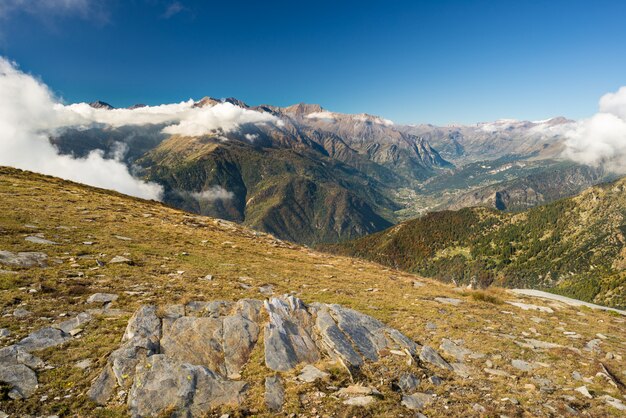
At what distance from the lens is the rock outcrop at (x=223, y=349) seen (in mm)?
8625

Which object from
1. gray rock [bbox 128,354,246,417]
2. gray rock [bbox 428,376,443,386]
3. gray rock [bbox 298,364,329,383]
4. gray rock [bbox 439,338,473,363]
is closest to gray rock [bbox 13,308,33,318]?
gray rock [bbox 128,354,246,417]

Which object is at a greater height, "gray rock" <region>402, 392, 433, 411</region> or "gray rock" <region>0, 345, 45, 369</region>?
"gray rock" <region>0, 345, 45, 369</region>

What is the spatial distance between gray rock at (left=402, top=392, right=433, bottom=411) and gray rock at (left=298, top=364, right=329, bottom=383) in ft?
8.22

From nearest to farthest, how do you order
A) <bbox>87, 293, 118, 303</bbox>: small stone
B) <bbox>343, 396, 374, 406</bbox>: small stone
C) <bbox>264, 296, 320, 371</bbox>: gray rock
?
1. <bbox>343, 396, 374, 406</bbox>: small stone
2. <bbox>264, 296, 320, 371</bbox>: gray rock
3. <bbox>87, 293, 118, 303</bbox>: small stone

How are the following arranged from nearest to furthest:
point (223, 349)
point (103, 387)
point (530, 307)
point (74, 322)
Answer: point (103, 387)
point (223, 349)
point (74, 322)
point (530, 307)

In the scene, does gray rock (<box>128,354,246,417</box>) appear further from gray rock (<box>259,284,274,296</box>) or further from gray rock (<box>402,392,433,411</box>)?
gray rock (<box>259,284,274,296</box>)

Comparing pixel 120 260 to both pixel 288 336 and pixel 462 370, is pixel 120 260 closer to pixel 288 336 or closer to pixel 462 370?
pixel 288 336

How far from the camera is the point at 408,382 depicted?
412 inches

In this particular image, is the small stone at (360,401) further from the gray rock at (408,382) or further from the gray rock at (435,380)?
the gray rock at (435,380)

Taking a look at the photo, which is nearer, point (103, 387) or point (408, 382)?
point (103, 387)

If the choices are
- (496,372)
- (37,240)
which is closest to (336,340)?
(496,372)

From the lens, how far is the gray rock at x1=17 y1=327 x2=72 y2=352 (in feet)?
31.4

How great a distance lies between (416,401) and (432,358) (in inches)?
123

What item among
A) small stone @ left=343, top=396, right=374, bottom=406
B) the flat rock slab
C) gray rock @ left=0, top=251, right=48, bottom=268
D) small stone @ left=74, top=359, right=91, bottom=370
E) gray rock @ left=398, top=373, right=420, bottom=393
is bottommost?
the flat rock slab
